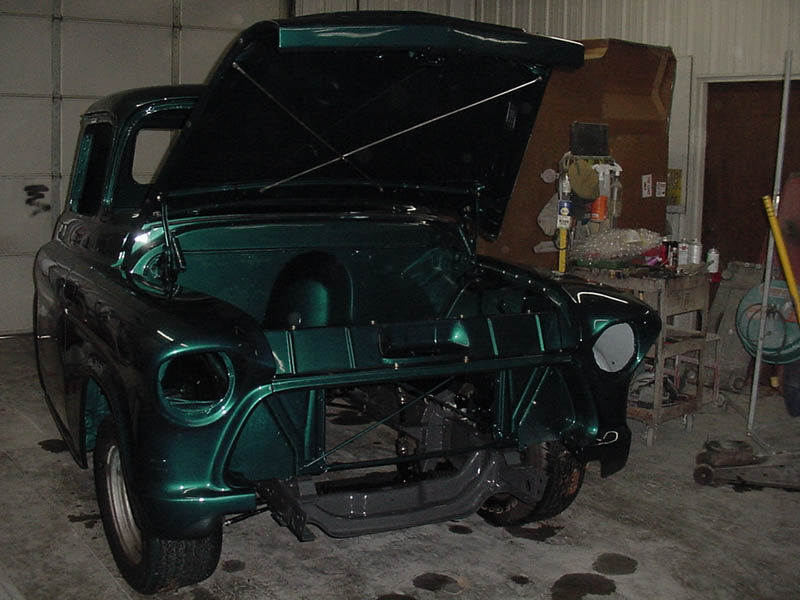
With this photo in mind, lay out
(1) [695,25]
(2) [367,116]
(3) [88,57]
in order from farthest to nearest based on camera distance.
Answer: (3) [88,57] → (1) [695,25] → (2) [367,116]

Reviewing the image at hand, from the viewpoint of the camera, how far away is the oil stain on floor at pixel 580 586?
10.6 ft

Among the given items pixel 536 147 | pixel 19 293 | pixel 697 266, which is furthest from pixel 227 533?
pixel 19 293

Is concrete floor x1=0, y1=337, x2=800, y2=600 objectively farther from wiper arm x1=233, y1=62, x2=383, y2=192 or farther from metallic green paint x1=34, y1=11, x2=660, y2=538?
wiper arm x1=233, y1=62, x2=383, y2=192

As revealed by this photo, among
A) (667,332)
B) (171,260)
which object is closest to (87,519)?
(171,260)

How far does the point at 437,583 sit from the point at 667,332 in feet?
9.21

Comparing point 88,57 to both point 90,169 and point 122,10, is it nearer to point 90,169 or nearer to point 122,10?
point 122,10

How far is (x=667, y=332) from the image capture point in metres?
5.53

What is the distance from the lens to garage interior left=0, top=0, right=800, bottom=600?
11.2 ft

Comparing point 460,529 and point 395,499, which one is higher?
point 395,499

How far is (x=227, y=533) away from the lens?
3.81 m

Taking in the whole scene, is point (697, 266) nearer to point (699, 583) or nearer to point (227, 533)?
point (699, 583)

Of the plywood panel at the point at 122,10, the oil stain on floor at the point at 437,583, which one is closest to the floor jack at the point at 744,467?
the oil stain on floor at the point at 437,583

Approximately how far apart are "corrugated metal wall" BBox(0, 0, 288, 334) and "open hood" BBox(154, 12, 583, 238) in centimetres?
491

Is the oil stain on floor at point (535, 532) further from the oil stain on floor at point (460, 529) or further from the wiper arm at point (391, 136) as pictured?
the wiper arm at point (391, 136)
